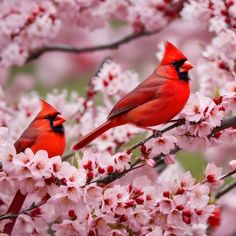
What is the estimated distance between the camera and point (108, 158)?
12.8 ft

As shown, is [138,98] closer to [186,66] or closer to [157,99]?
[157,99]

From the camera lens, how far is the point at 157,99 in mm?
4285

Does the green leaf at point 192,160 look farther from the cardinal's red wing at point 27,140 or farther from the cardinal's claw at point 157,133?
the cardinal's claw at point 157,133

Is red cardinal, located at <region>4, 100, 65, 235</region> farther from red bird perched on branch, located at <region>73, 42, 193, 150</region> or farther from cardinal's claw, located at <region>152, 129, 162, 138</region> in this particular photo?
cardinal's claw, located at <region>152, 129, 162, 138</region>

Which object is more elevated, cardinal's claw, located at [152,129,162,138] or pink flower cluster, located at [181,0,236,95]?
cardinal's claw, located at [152,129,162,138]

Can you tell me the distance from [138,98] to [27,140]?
698mm

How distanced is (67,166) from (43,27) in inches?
86.0

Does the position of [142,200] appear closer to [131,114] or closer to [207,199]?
[207,199]

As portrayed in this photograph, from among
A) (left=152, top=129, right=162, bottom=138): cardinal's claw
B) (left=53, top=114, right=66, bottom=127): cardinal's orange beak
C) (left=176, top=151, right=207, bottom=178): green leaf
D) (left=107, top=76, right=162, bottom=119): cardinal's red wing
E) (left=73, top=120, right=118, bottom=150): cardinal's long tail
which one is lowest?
(left=176, top=151, right=207, bottom=178): green leaf

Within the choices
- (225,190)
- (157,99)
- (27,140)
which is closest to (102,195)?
(157,99)

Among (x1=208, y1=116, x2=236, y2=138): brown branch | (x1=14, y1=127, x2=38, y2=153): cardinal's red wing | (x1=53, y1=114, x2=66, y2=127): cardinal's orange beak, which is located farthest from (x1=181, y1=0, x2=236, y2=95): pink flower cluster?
(x1=208, y1=116, x2=236, y2=138): brown branch

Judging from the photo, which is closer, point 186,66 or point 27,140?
point 186,66

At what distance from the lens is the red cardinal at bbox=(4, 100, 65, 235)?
184 inches

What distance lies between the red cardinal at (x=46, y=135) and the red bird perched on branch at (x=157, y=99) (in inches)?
15.0
